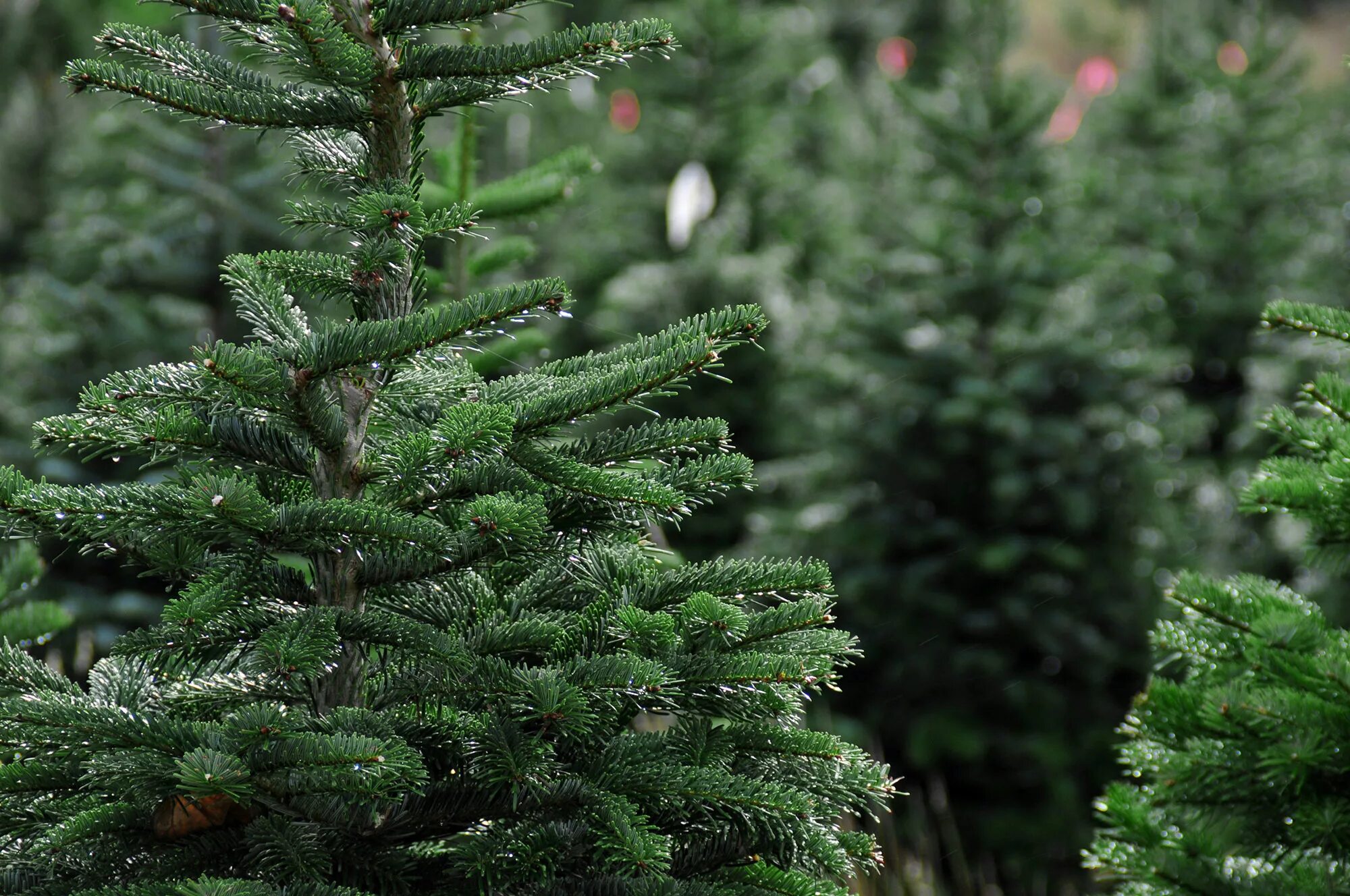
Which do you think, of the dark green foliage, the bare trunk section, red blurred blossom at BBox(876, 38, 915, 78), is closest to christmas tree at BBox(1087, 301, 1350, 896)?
the bare trunk section

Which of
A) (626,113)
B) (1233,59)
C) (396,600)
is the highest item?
(1233,59)

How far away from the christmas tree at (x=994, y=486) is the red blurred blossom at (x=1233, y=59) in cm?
312

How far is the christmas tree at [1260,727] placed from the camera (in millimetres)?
1870

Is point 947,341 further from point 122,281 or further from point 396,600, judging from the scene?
point 396,600

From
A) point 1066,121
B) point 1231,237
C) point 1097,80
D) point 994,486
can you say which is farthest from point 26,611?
point 1097,80

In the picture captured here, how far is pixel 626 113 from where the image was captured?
8555 mm

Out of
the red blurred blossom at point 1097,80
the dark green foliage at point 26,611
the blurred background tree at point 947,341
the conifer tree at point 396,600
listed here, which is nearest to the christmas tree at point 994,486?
the blurred background tree at point 947,341

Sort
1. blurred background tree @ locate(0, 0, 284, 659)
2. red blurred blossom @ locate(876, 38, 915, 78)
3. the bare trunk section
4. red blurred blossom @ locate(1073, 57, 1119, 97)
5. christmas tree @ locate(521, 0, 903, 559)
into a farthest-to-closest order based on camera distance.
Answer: red blurred blossom @ locate(1073, 57, 1119, 97) → red blurred blossom @ locate(876, 38, 915, 78) → christmas tree @ locate(521, 0, 903, 559) → blurred background tree @ locate(0, 0, 284, 659) → the bare trunk section

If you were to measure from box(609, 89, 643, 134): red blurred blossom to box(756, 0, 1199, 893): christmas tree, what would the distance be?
289cm

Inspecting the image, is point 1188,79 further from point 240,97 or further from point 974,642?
point 240,97

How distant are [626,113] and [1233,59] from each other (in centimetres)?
517

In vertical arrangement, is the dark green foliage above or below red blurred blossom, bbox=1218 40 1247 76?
below

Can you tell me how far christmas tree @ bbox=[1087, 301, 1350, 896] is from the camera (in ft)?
6.14

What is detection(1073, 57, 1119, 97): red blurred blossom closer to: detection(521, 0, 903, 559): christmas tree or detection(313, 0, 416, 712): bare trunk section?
detection(521, 0, 903, 559): christmas tree
